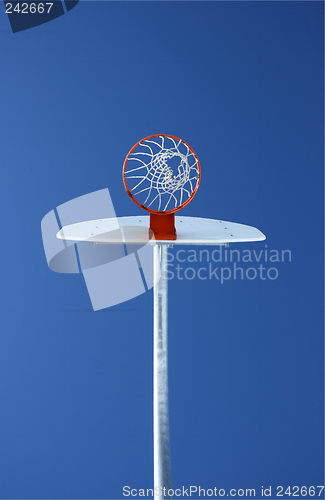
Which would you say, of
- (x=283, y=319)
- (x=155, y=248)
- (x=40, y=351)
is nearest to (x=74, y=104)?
(x=155, y=248)

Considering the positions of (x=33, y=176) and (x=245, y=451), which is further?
(x=245, y=451)

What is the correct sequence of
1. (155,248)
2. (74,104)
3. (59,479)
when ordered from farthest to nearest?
(59,479) < (74,104) < (155,248)

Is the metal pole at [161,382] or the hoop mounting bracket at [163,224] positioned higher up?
the hoop mounting bracket at [163,224]

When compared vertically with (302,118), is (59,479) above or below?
below

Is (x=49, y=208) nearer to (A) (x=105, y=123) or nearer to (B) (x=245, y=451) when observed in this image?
(A) (x=105, y=123)

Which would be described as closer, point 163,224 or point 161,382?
point 163,224

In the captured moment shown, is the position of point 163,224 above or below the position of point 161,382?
above

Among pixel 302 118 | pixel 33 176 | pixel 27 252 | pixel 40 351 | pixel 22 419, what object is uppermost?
pixel 302 118

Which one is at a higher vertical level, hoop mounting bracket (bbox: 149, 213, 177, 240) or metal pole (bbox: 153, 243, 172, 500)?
hoop mounting bracket (bbox: 149, 213, 177, 240)

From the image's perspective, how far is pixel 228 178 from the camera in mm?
2691

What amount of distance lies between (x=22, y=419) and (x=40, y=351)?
0.43m

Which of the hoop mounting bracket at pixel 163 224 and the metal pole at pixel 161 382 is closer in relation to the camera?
the hoop mounting bracket at pixel 163 224

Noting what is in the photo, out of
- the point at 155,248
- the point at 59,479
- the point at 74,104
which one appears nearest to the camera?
the point at 155,248

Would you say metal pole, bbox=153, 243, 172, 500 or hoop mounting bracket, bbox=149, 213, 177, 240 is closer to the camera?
hoop mounting bracket, bbox=149, 213, 177, 240
